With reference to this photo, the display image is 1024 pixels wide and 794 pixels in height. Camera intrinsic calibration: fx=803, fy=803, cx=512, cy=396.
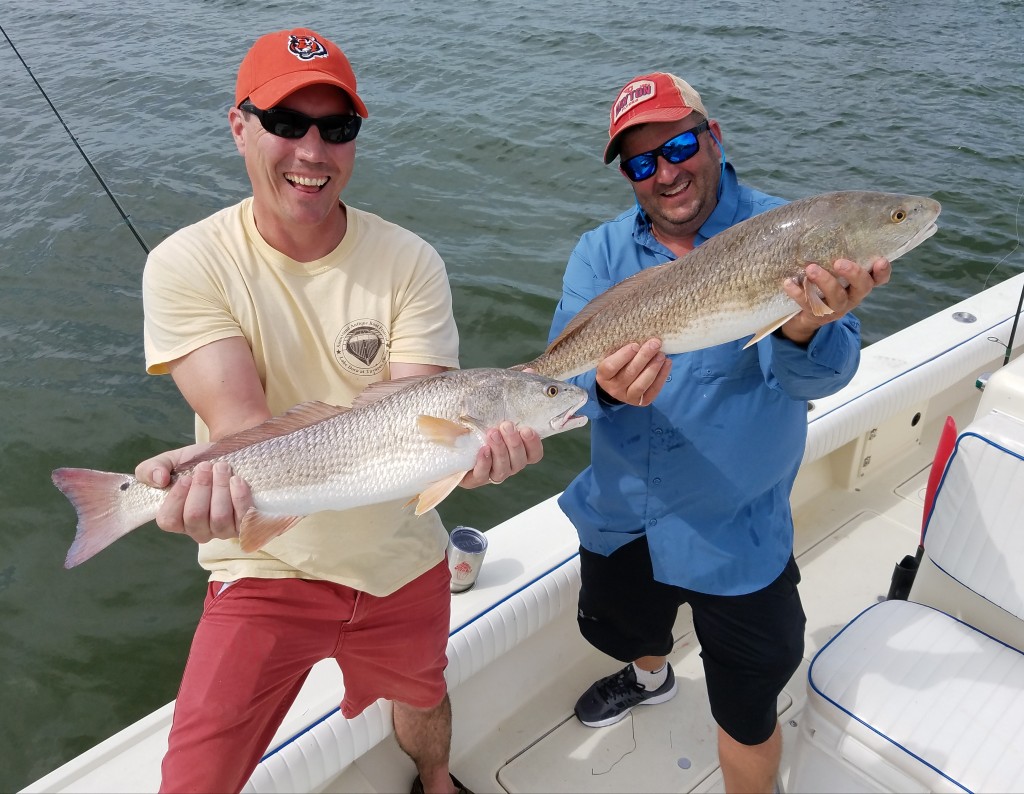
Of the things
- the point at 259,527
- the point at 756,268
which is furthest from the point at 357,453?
the point at 756,268

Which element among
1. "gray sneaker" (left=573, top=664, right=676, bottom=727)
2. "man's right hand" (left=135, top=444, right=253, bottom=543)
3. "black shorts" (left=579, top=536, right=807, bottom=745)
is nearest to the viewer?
"man's right hand" (left=135, top=444, right=253, bottom=543)

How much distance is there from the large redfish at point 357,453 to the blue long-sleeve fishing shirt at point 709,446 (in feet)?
1.23

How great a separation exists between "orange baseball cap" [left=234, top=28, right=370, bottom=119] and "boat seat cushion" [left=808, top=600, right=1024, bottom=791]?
105 inches

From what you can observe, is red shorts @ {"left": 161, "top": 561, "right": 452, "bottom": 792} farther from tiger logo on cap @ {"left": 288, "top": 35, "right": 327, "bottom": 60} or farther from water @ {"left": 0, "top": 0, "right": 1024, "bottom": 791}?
water @ {"left": 0, "top": 0, "right": 1024, "bottom": 791}

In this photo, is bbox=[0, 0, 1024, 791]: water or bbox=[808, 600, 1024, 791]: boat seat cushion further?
bbox=[0, 0, 1024, 791]: water

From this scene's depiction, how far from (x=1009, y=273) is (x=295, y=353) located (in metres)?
10.2

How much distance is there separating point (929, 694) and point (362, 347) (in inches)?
92.7

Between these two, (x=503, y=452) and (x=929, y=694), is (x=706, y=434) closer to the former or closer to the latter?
(x=503, y=452)

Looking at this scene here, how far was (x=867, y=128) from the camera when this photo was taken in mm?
12719

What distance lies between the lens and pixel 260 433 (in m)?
2.65

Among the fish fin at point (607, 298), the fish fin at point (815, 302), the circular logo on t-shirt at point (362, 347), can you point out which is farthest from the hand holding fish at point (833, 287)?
the circular logo on t-shirt at point (362, 347)

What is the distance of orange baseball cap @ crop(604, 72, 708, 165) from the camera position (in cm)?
292

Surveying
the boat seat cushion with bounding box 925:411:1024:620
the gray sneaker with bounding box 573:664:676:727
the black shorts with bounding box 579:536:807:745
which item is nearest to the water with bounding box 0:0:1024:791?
the gray sneaker with bounding box 573:664:676:727

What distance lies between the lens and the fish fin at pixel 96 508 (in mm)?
2543
